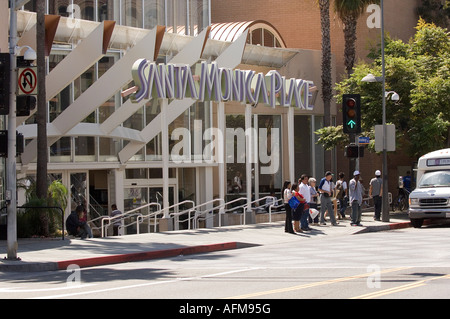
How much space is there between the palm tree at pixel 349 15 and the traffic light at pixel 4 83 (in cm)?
2151

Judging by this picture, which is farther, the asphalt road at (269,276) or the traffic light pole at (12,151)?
the traffic light pole at (12,151)

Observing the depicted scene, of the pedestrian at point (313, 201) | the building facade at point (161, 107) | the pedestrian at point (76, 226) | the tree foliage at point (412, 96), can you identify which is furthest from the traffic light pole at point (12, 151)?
the tree foliage at point (412, 96)

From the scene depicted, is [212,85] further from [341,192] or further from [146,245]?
[146,245]

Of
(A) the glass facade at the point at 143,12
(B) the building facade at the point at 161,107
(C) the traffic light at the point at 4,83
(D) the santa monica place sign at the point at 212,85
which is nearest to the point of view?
(C) the traffic light at the point at 4,83

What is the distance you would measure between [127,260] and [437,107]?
59.8ft

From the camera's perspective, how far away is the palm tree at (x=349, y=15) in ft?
113

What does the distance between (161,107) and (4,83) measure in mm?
10245

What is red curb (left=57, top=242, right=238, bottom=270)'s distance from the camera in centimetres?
1670

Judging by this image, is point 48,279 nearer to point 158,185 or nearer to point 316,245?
point 316,245

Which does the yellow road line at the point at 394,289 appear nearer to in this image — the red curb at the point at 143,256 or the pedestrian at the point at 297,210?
the red curb at the point at 143,256

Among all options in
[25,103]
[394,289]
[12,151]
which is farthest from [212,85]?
[394,289]

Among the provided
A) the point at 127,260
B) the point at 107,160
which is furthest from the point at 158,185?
the point at 127,260

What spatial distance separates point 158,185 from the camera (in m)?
32.2

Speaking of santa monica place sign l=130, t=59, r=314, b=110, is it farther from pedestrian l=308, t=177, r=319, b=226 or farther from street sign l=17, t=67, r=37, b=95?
street sign l=17, t=67, r=37, b=95
